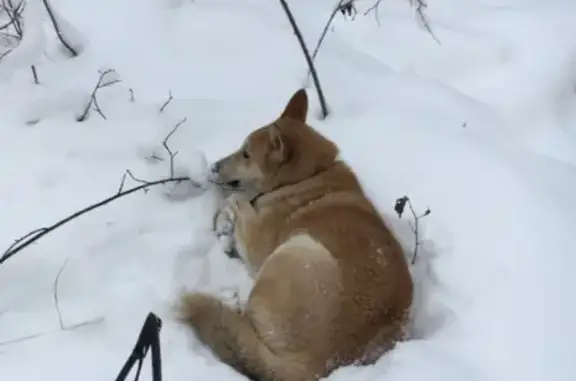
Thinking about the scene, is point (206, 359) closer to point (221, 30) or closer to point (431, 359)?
point (431, 359)

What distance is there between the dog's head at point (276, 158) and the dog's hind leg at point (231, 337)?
0.94 metres

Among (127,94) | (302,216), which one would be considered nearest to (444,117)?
(302,216)

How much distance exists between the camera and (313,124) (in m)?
4.41

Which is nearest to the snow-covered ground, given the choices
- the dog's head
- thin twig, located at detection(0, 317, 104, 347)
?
thin twig, located at detection(0, 317, 104, 347)

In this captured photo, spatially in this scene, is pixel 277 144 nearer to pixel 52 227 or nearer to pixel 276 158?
pixel 276 158

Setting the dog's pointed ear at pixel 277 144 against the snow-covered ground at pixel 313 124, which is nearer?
the snow-covered ground at pixel 313 124

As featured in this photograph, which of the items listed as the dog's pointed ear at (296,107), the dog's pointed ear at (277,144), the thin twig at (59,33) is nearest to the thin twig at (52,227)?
the dog's pointed ear at (277,144)

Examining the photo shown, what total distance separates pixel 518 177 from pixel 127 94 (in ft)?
7.43

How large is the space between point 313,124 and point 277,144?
711 mm

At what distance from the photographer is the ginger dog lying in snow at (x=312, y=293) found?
2.86 metres

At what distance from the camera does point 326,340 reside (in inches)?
111

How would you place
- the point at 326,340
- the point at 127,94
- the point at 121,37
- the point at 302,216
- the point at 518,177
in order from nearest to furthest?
the point at 326,340
the point at 302,216
the point at 518,177
the point at 127,94
the point at 121,37

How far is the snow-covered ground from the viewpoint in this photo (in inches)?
117

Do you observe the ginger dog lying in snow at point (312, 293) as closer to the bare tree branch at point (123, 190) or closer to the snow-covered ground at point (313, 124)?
the snow-covered ground at point (313, 124)
